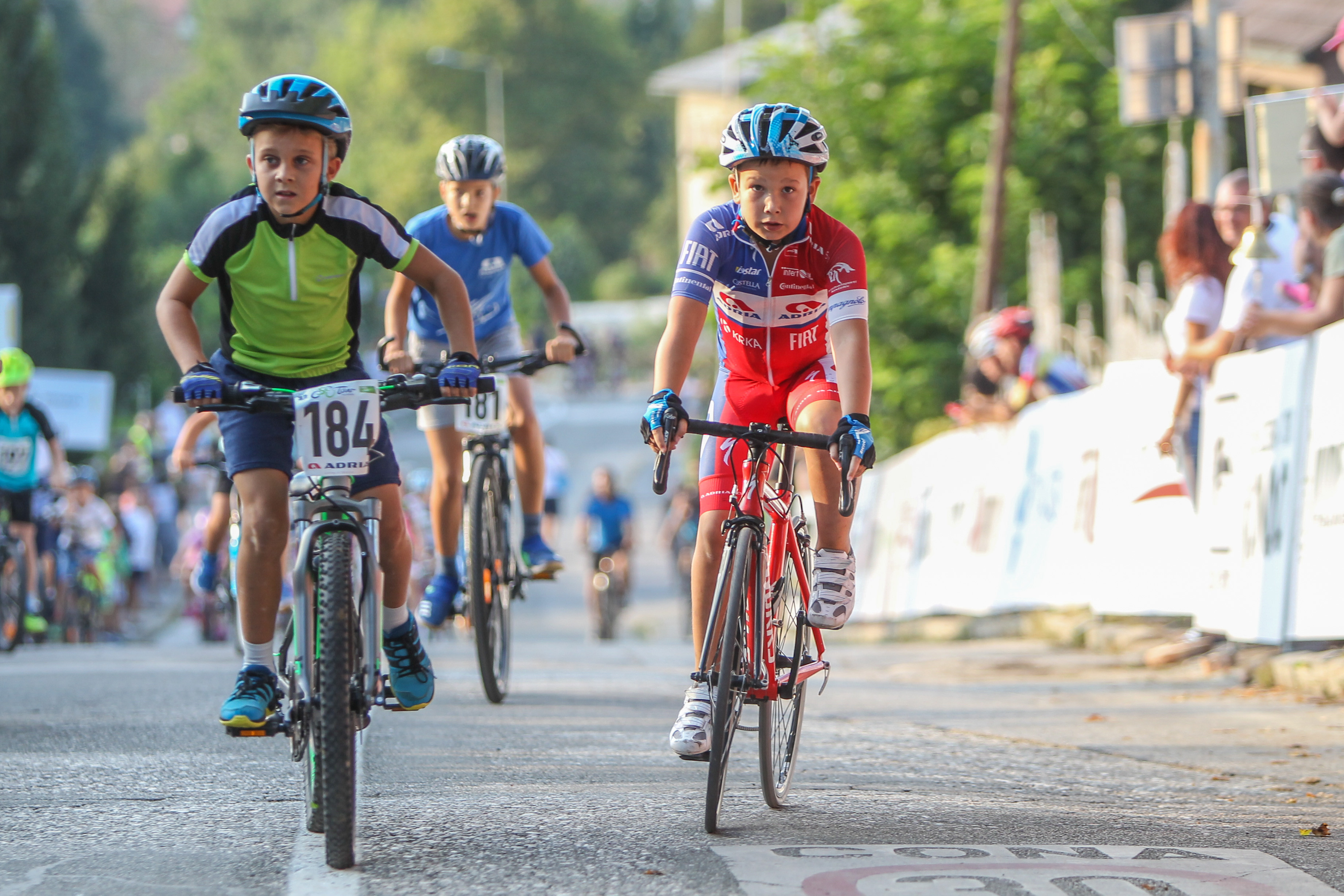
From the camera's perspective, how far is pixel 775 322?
5.86 meters

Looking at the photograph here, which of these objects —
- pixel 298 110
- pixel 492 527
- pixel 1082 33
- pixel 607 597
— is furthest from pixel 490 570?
pixel 1082 33

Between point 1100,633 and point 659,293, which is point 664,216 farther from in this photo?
point 1100,633

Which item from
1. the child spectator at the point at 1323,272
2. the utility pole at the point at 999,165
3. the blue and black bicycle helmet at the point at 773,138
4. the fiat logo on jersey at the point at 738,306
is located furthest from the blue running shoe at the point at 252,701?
the utility pole at the point at 999,165

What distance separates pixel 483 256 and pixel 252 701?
3996 millimetres

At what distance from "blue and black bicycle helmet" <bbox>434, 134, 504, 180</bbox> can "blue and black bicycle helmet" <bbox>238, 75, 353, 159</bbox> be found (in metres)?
3.12

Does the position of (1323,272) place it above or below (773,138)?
above

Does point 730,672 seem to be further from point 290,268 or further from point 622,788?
point 290,268

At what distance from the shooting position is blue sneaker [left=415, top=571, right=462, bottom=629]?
8.63 meters

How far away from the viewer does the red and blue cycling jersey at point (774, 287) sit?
572cm

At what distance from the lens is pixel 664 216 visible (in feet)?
343

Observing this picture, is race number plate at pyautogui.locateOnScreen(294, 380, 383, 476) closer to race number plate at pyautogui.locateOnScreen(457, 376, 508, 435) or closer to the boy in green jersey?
the boy in green jersey

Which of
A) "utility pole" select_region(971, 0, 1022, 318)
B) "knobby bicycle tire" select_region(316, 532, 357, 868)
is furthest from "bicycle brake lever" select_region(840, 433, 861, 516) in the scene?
"utility pole" select_region(971, 0, 1022, 318)

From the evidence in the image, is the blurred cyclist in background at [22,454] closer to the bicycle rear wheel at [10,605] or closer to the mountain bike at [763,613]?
the bicycle rear wheel at [10,605]

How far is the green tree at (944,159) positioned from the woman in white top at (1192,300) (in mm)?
17617
